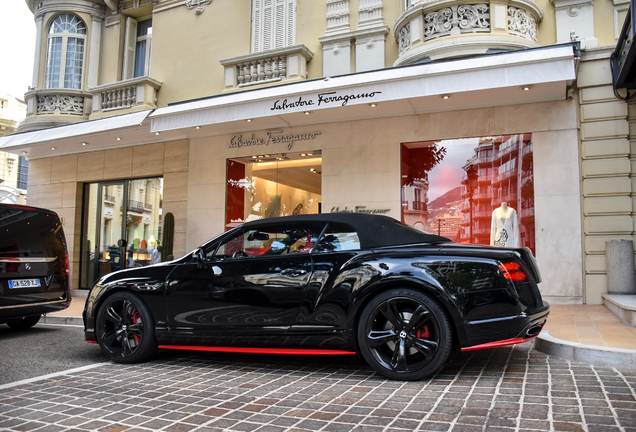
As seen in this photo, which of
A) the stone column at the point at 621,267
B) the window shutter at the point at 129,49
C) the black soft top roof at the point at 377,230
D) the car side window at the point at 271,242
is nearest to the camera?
the black soft top roof at the point at 377,230

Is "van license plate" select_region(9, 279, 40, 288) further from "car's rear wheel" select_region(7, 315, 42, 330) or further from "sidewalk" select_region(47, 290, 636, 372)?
"sidewalk" select_region(47, 290, 636, 372)

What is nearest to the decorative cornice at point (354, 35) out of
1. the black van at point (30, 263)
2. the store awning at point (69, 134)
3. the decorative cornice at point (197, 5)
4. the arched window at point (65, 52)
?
the decorative cornice at point (197, 5)

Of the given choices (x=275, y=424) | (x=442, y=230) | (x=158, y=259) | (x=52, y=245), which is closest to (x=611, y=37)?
(x=442, y=230)

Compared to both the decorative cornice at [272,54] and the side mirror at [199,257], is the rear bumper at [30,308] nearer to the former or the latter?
the side mirror at [199,257]

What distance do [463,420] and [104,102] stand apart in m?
14.3

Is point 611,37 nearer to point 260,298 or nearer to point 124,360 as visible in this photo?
point 260,298

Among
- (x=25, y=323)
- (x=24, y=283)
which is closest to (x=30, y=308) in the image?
(x=24, y=283)

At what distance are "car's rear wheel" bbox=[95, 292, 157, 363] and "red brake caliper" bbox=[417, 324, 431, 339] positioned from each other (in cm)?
269

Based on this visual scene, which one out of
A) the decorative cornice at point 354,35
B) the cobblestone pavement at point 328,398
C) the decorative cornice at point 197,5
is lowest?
the cobblestone pavement at point 328,398

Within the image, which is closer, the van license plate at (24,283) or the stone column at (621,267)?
the van license plate at (24,283)

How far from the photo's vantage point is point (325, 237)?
455 centimetres

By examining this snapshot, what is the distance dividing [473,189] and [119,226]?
32.4 ft

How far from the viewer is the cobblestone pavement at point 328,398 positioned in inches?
117

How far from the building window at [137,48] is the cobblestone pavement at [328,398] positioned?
1272 cm
